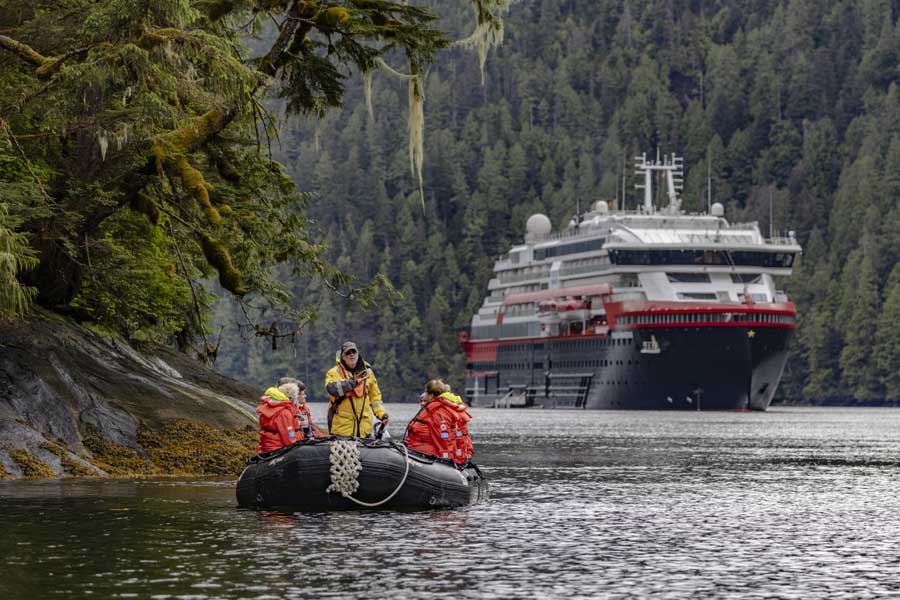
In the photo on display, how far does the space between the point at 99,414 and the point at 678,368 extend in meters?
84.5

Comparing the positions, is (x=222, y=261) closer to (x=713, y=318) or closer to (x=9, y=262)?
(x=9, y=262)

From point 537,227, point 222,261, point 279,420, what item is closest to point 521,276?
point 537,227

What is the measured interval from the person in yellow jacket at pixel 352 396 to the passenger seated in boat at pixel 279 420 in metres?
0.65

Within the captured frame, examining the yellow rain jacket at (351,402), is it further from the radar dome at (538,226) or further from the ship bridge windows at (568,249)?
the radar dome at (538,226)

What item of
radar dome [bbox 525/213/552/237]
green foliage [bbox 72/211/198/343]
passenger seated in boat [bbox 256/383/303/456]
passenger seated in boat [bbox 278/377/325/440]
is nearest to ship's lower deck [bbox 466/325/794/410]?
radar dome [bbox 525/213/552/237]

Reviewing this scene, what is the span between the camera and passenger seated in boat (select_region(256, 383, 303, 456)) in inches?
1069

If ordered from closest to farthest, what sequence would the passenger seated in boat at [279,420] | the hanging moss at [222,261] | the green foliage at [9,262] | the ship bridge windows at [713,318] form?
the green foliage at [9,262] → the passenger seated in boat at [279,420] → the hanging moss at [222,261] → the ship bridge windows at [713,318]

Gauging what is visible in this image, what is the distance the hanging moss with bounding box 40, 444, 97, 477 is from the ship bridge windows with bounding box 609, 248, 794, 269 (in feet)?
291

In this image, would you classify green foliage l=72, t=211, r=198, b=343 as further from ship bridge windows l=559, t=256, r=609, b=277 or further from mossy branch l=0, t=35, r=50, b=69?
ship bridge windows l=559, t=256, r=609, b=277

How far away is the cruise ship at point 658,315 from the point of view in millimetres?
114062

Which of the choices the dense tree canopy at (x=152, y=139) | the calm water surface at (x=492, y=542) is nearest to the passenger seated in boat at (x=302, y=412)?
the calm water surface at (x=492, y=542)

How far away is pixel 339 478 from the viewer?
26281mm

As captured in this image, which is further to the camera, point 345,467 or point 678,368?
point 678,368

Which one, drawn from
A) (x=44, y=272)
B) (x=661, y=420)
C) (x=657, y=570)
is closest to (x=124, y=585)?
(x=657, y=570)
